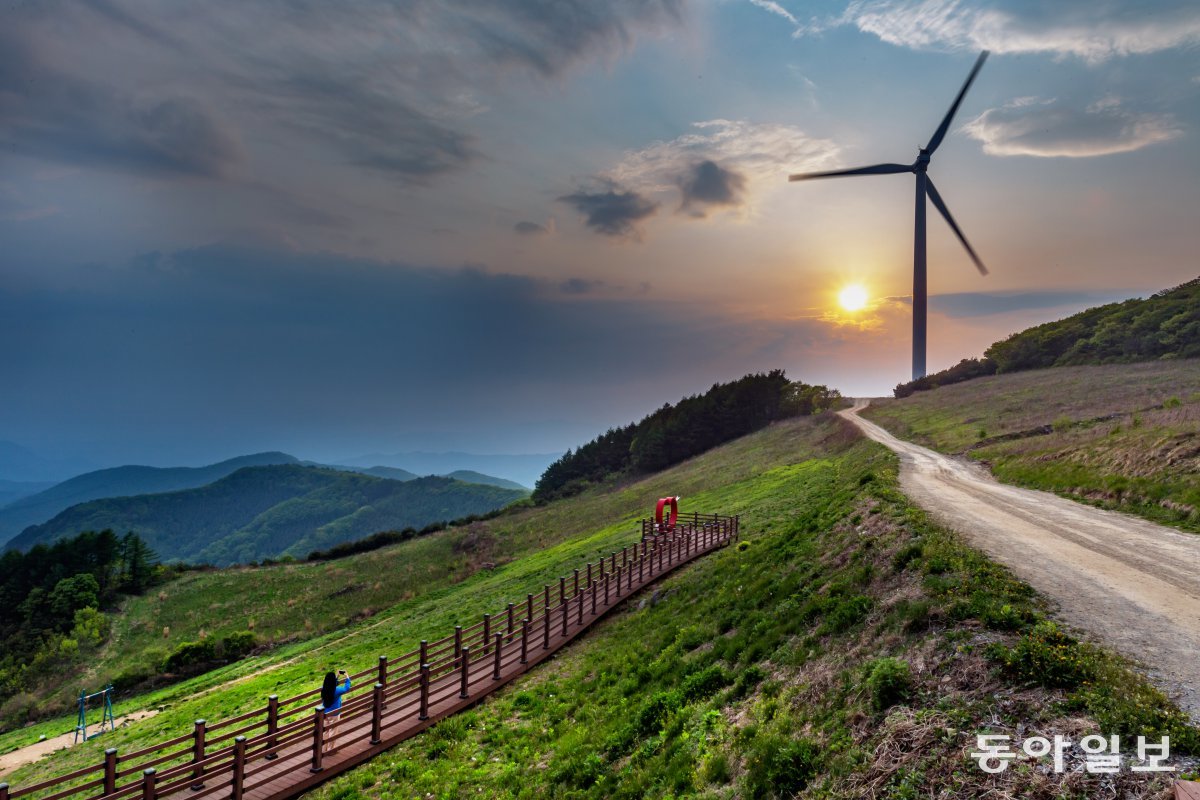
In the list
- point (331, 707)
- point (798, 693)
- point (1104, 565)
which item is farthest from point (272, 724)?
point (1104, 565)

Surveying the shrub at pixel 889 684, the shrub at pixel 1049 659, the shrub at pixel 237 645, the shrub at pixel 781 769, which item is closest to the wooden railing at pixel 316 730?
the shrub at pixel 781 769

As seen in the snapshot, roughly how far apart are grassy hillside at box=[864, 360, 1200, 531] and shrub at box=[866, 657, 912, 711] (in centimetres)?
1616

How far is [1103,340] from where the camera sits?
298 ft

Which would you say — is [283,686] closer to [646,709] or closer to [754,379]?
[646,709]

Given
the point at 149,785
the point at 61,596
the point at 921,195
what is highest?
the point at 921,195

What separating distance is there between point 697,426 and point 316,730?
313ft

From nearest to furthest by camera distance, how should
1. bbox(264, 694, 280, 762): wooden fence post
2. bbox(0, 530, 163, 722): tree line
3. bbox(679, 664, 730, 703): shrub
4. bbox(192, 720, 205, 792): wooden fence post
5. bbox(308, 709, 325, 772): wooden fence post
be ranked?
bbox(192, 720, 205, 792): wooden fence post
bbox(679, 664, 730, 703): shrub
bbox(308, 709, 325, 772): wooden fence post
bbox(264, 694, 280, 762): wooden fence post
bbox(0, 530, 163, 722): tree line

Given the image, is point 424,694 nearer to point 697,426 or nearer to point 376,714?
point 376,714

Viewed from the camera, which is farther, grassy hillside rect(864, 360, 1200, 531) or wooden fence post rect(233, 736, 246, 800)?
grassy hillside rect(864, 360, 1200, 531)

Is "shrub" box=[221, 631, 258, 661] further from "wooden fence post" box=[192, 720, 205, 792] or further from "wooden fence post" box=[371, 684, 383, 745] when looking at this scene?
"wooden fence post" box=[371, 684, 383, 745]

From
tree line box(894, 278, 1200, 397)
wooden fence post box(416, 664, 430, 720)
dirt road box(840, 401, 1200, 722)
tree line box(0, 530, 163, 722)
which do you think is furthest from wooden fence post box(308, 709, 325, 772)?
tree line box(894, 278, 1200, 397)

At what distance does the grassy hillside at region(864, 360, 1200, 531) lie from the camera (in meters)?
21.6

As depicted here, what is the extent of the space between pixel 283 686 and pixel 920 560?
28.8 metres

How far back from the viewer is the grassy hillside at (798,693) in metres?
7.57
